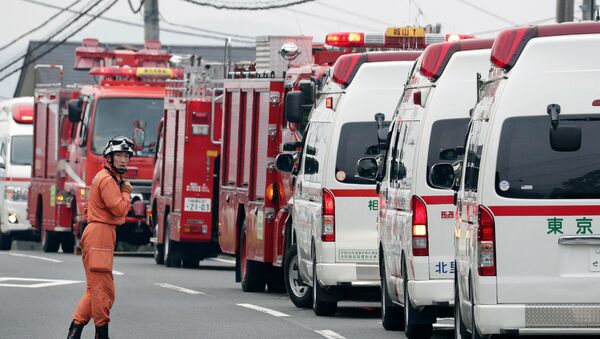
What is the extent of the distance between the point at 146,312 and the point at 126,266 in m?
11.4

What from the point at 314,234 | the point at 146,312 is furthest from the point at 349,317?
the point at 146,312

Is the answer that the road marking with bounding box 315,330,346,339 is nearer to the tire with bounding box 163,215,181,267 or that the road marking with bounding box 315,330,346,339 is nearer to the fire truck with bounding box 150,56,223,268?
the fire truck with bounding box 150,56,223,268

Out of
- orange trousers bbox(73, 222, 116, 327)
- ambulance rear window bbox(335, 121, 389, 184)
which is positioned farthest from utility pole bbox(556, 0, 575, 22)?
orange trousers bbox(73, 222, 116, 327)

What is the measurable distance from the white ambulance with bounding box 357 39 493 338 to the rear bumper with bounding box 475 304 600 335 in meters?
2.72

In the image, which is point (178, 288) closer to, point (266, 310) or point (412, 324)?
point (266, 310)

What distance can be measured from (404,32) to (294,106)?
1931 mm

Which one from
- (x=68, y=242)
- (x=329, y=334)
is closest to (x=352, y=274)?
(x=329, y=334)

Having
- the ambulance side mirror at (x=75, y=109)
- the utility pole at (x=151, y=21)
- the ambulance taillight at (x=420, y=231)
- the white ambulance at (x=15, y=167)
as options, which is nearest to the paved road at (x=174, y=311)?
the ambulance taillight at (x=420, y=231)

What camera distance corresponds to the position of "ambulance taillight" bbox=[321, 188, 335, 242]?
17562mm

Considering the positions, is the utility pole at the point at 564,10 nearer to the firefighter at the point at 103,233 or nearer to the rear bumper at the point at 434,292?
the rear bumper at the point at 434,292

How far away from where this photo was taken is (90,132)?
109 ft

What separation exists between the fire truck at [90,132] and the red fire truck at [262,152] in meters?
7.90

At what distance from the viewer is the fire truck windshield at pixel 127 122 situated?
33188mm

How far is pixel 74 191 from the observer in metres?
34.8
